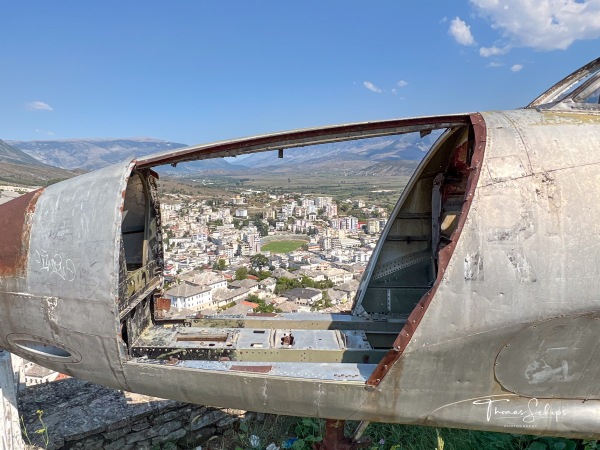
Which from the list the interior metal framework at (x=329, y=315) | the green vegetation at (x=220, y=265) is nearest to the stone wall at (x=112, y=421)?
the interior metal framework at (x=329, y=315)

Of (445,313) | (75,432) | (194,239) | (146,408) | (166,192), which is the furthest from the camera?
(166,192)

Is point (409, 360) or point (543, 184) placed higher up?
point (543, 184)

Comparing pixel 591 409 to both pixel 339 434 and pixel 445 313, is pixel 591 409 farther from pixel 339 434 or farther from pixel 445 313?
pixel 339 434

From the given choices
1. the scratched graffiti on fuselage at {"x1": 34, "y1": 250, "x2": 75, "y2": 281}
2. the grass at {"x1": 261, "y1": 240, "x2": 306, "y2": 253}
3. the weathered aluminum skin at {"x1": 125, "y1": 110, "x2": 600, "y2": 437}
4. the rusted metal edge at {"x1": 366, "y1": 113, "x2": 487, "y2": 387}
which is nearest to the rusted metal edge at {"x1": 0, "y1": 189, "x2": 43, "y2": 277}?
the scratched graffiti on fuselage at {"x1": 34, "y1": 250, "x2": 75, "y2": 281}

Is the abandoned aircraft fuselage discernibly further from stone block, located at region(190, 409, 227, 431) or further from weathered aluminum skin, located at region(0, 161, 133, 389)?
stone block, located at region(190, 409, 227, 431)

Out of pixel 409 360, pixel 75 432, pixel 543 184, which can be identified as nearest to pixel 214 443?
pixel 75 432
